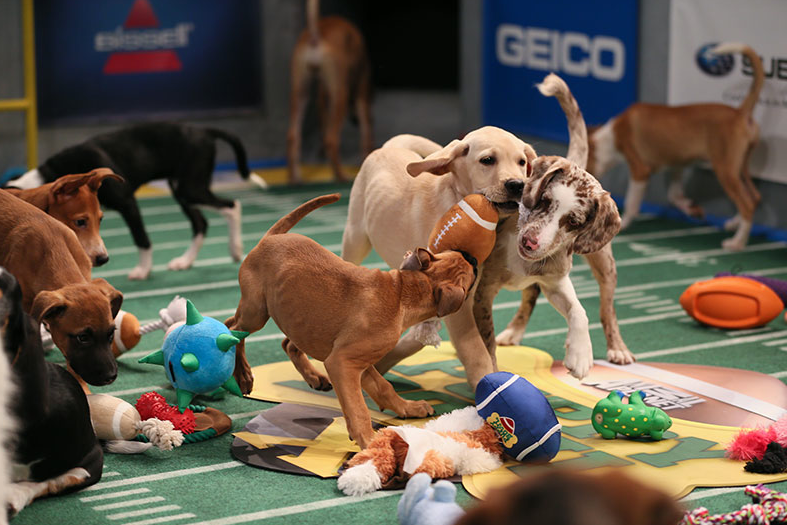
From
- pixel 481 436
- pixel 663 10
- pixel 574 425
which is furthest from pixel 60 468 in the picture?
pixel 663 10

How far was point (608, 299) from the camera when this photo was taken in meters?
5.07

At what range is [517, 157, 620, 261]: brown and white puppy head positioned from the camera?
13.0ft

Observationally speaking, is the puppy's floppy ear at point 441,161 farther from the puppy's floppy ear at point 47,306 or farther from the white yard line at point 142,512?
the white yard line at point 142,512

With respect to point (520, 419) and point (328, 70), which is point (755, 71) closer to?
point (328, 70)

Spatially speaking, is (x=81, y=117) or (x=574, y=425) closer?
(x=574, y=425)

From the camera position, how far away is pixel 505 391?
12.2 ft

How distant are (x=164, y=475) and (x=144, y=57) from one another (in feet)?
23.3

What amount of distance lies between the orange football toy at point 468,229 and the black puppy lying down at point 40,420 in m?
1.37

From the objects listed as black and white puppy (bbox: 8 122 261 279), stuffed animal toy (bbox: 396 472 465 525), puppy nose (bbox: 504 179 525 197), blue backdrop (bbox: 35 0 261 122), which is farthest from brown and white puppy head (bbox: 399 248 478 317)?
blue backdrop (bbox: 35 0 261 122)

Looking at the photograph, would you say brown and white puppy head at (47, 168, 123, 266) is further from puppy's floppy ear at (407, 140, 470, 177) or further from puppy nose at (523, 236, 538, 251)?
puppy nose at (523, 236, 538, 251)

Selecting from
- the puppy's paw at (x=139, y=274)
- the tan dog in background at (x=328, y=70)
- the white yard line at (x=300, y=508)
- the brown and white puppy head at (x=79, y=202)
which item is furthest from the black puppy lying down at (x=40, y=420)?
the tan dog in background at (x=328, y=70)

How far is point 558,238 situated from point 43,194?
2582 millimetres

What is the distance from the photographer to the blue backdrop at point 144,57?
32.0 feet

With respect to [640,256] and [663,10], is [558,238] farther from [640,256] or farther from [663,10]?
[663,10]
